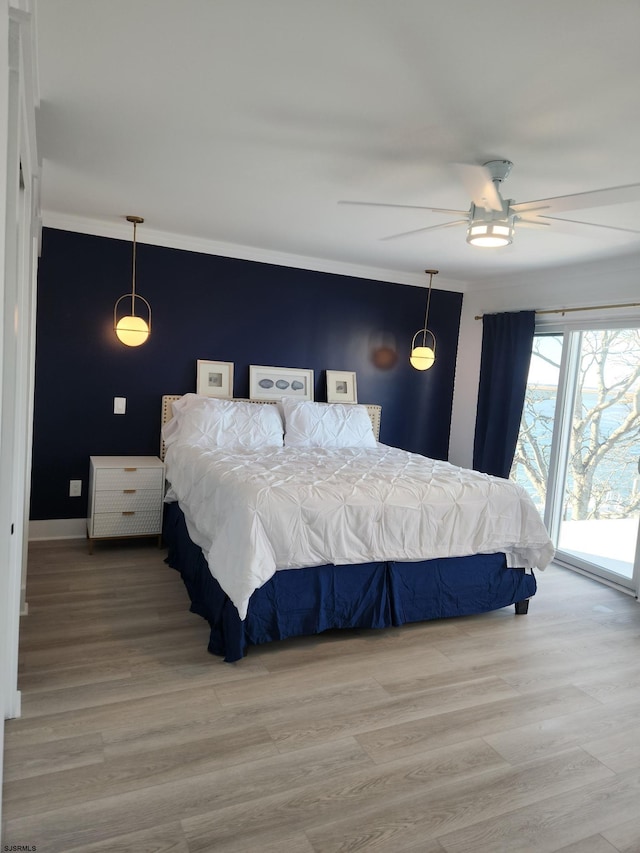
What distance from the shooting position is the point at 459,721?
7.74 ft

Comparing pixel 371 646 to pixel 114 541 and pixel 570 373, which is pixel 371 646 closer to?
pixel 114 541

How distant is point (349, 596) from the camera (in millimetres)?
2963

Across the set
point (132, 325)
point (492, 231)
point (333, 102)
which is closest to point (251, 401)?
point (132, 325)

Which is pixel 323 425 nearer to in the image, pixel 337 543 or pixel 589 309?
pixel 337 543

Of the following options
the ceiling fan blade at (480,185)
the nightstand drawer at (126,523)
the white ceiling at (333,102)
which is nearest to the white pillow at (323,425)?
the nightstand drawer at (126,523)

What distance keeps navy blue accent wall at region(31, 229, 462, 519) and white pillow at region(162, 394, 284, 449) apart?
0.90ft

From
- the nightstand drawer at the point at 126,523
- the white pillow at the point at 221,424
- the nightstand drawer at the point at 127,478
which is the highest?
the white pillow at the point at 221,424

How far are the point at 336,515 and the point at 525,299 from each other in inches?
126

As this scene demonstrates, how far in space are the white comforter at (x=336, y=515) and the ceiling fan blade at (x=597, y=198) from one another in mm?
1544

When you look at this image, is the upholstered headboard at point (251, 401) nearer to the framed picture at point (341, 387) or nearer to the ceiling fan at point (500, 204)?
the framed picture at point (341, 387)

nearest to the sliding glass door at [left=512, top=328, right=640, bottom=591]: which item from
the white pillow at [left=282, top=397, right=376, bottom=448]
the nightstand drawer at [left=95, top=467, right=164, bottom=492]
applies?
the white pillow at [left=282, top=397, right=376, bottom=448]

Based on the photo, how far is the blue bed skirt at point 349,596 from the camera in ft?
8.99

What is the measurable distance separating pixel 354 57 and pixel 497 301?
152 inches

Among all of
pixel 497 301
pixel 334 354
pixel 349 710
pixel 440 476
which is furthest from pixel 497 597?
pixel 497 301
